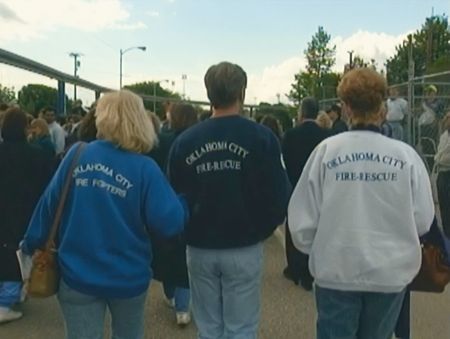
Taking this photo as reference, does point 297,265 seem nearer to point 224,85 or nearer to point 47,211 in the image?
point 224,85

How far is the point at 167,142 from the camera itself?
6145 mm

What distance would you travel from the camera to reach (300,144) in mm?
7293

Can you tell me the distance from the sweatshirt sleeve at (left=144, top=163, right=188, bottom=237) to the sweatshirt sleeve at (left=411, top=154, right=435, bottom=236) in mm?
1135

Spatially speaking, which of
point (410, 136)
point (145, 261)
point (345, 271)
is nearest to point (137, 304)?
point (145, 261)

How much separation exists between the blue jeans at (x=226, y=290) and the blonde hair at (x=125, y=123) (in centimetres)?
70

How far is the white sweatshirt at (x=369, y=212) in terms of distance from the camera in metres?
3.20

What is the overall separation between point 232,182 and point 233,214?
169mm

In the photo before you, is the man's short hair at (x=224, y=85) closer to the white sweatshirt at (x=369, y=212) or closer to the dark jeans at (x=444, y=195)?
the white sweatshirt at (x=369, y=212)

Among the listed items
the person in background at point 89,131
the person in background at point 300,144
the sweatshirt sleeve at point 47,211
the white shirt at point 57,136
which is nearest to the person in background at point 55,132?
the white shirt at point 57,136

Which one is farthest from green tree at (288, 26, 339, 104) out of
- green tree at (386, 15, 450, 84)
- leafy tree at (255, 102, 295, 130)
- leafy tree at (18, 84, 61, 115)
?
leafy tree at (18, 84, 61, 115)

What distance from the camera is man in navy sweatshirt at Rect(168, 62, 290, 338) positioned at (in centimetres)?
365

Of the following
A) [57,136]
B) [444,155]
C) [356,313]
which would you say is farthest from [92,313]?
[57,136]

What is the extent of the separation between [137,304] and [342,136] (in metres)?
1.35

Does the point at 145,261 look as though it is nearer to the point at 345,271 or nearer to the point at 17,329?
the point at 345,271
